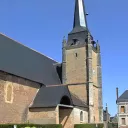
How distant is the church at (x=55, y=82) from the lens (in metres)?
24.7

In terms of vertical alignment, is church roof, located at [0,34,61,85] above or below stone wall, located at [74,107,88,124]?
above

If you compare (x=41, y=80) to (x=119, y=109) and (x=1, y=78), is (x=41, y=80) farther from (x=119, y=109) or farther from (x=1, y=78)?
(x=119, y=109)

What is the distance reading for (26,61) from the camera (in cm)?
2933

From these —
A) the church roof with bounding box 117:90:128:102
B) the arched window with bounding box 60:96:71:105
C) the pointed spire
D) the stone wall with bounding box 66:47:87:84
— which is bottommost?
the arched window with bounding box 60:96:71:105

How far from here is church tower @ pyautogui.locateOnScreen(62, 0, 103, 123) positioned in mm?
32688

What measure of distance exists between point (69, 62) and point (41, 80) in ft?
21.9

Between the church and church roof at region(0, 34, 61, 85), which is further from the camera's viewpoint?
church roof at region(0, 34, 61, 85)

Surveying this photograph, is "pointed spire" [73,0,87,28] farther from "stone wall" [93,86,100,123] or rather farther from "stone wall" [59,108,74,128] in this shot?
"stone wall" [59,108,74,128]

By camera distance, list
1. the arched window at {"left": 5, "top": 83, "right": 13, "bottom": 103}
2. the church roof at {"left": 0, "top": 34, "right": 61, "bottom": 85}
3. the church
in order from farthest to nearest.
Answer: the church roof at {"left": 0, "top": 34, "right": 61, "bottom": 85} < the church < the arched window at {"left": 5, "top": 83, "right": 13, "bottom": 103}

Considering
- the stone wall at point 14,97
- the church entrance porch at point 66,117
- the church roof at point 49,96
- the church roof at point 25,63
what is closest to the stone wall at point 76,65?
the church roof at point 25,63

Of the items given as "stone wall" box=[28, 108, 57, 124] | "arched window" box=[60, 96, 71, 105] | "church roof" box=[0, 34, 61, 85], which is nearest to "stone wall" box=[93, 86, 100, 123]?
"church roof" box=[0, 34, 61, 85]

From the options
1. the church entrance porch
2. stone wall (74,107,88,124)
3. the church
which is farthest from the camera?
stone wall (74,107,88,124)

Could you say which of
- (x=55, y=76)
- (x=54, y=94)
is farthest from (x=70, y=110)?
(x=55, y=76)

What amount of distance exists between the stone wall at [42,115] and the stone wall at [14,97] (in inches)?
26.7
